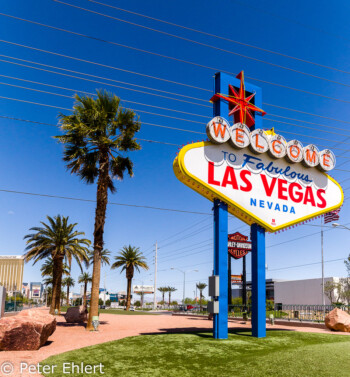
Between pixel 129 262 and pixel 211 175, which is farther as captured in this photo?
pixel 129 262

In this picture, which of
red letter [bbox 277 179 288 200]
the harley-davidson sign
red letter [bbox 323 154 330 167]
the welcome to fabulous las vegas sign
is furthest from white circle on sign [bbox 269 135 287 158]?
the harley-davidson sign

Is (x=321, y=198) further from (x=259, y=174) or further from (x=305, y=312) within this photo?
(x=305, y=312)

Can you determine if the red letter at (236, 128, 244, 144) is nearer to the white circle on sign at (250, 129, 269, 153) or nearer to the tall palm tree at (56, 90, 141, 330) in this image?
the white circle on sign at (250, 129, 269, 153)

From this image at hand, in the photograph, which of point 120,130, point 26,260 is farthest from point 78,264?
point 120,130

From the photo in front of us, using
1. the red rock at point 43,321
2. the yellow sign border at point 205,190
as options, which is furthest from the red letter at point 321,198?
the red rock at point 43,321

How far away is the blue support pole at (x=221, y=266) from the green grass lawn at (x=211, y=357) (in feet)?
1.87

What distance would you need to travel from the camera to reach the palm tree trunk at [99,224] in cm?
2202

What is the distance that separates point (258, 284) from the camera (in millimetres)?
17656

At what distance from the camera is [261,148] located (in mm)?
18531

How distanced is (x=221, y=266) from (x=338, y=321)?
10.0 metres

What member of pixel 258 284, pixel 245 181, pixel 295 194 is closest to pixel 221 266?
pixel 258 284

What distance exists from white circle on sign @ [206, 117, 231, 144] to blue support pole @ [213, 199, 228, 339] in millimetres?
2980

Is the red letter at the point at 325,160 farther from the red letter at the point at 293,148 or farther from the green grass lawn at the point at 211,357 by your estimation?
the green grass lawn at the point at 211,357

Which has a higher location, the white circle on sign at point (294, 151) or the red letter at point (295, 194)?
the white circle on sign at point (294, 151)
